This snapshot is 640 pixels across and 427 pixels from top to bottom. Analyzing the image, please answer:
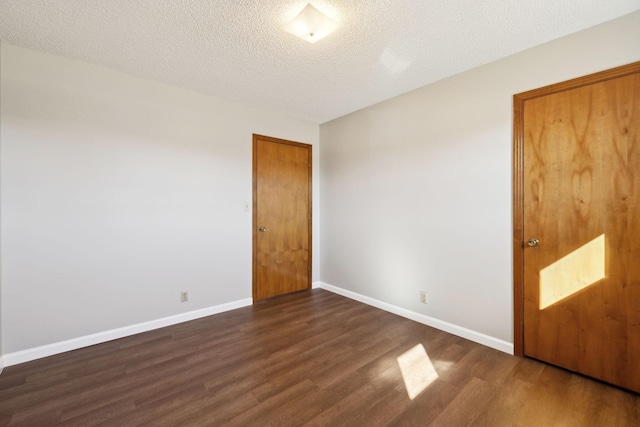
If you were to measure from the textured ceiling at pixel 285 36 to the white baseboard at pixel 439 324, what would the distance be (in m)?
2.47

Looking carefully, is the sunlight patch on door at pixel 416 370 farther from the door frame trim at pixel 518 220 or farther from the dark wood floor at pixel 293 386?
the door frame trim at pixel 518 220

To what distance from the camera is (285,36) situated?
80.2 inches

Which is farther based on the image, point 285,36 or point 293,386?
point 285,36

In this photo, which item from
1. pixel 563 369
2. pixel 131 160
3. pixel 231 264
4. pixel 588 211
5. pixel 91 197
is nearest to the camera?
pixel 588 211

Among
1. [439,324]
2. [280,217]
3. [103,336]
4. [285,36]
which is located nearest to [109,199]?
[103,336]

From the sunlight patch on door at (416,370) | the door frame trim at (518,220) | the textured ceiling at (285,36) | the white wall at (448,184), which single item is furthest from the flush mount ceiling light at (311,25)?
the sunlight patch on door at (416,370)

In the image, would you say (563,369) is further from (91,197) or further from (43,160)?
(43,160)

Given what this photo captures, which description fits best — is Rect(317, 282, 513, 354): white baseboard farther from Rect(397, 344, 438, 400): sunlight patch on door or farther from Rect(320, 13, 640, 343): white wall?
Rect(397, 344, 438, 400): sunlight patch on door

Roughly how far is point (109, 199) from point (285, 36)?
2167 mm

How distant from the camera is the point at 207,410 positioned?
1676 mm

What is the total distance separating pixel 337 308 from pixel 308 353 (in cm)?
109

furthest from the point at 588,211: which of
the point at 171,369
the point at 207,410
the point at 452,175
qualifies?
the point at 171,369

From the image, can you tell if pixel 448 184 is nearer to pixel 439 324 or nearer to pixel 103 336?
pixel 439 324

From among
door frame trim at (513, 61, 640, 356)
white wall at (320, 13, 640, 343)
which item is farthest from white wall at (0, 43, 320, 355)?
door frame trim at (513, 61, 640, 356)
